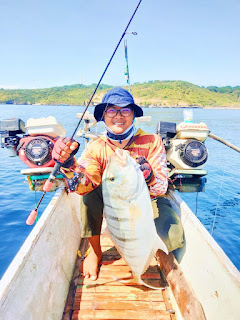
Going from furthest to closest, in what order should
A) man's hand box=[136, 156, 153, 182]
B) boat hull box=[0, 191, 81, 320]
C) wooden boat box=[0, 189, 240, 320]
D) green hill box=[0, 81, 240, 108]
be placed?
green hill box=[0, 81, 240, 108] < man's hand box=[136, 156, 153, 182] < wooden boat box=[0, 189, 240, 320] < boat hull box=[0, 191, 81, 320]

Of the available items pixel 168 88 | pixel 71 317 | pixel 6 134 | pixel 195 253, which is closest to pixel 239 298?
pixel 195 253

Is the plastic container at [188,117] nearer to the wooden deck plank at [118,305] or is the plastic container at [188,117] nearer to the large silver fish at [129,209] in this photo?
the large silver fish at [129,209]

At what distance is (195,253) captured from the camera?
2439mm

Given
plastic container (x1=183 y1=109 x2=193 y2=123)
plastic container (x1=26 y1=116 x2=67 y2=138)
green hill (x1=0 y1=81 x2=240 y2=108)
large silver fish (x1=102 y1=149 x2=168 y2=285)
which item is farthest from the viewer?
green hill (x1=0 y1=81 x2=240 y2=108)

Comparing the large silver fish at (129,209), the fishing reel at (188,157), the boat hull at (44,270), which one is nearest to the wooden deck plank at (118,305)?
the boat hull at (44,270)

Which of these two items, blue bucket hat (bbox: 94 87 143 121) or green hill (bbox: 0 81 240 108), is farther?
green hill (bbox: 0 81 240 108)

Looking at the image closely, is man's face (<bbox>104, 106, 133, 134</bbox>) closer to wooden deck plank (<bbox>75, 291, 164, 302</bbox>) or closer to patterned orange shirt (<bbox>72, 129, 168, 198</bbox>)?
patterned orange shirt (<bbox>72, 129, 168, 198</bbox>)

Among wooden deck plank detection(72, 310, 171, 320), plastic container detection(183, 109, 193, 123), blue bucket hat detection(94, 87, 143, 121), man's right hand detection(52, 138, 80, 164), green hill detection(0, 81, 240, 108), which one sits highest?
green hill detection(0, 81, 240, 108)

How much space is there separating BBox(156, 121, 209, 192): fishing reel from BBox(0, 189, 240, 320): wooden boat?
0.99m

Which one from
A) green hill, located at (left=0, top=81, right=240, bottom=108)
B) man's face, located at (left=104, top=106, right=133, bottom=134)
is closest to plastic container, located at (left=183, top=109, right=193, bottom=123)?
man's face, located at (left=104, top=106, right=133, bottom=134)

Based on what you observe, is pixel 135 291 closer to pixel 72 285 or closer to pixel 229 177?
pixel 72 285

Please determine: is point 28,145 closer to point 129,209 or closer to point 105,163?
point 105,163

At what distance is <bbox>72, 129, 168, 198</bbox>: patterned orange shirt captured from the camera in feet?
8.40

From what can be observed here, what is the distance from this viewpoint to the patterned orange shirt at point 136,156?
2561mm
